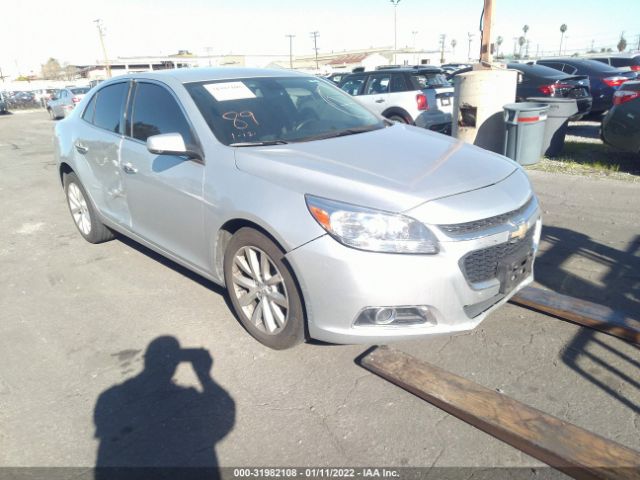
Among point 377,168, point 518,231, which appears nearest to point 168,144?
point 377,168

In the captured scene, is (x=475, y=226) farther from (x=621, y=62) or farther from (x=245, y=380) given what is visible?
(x=621, y=62)

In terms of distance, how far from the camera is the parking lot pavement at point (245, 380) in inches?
93.9

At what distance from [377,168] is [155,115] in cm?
195

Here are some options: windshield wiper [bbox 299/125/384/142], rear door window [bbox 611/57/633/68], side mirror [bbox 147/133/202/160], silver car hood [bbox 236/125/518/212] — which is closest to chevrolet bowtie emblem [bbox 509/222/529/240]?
silver car hood [bbox 236/125/518/212]

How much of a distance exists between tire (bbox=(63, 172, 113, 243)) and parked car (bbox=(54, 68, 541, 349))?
3.13ft

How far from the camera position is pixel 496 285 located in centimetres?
273

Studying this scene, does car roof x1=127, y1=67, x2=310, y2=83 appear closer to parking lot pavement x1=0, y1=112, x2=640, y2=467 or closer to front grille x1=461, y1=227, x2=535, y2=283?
parking lot pavement x1=0, y1=112, x2=640, y2=467

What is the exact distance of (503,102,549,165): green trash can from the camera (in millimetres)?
7422

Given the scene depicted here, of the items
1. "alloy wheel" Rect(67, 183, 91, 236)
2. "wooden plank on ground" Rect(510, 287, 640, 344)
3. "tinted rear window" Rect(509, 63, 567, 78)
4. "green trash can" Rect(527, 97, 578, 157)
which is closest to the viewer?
"wooden plank on ground" Rect(510, 287, 640, 344)

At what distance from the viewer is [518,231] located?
2773 millimetres

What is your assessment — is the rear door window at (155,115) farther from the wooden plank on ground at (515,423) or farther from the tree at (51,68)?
the tree at (51,68)

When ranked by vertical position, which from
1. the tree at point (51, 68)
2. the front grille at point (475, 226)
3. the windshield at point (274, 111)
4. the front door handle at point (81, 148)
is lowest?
the front grille at point (475, 226)

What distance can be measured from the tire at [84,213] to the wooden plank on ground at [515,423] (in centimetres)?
346

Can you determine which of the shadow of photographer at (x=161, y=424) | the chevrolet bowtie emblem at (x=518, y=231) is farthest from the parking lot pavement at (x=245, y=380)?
the chevrolet bowtie emblem at (x=518, y=231)
